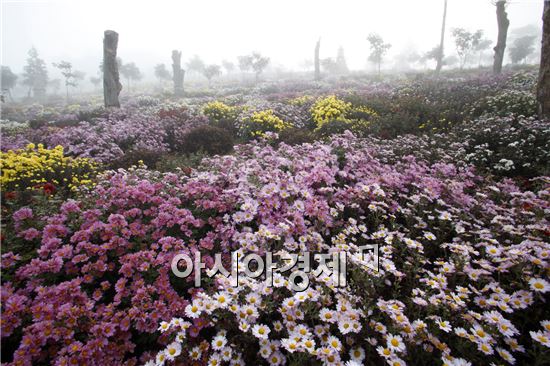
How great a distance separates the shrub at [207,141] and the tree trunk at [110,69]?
10.1 m

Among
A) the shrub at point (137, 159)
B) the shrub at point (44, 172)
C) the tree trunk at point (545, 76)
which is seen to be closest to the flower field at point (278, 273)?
the shrub at point (44, 172)

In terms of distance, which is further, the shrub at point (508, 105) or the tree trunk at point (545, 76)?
the shrub at point (508, 105)

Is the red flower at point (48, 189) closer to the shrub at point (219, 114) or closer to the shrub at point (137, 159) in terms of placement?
the shrub at point (137, 159)

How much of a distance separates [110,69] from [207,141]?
37.2 ft

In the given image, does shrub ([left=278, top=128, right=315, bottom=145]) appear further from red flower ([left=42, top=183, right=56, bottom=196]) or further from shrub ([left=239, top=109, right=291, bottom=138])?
red flower ([left=42, top=183, right=56, bottom=196])

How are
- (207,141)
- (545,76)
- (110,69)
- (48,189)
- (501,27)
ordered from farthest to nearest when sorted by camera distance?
(501,27) < (110,69) < (207,141) < (545,76) < (48,189)

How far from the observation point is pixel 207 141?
30.5ft

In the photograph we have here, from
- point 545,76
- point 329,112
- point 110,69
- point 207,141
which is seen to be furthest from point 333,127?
point 110,69

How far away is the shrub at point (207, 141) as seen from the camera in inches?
355

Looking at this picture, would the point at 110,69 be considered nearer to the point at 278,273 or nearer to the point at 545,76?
the point at 278,273

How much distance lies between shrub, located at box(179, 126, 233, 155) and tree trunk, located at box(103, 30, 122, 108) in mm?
10133

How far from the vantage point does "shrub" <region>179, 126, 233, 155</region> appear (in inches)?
355

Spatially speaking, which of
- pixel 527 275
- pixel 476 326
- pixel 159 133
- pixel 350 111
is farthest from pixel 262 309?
pixel 350 111

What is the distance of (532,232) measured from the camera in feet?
12.7
